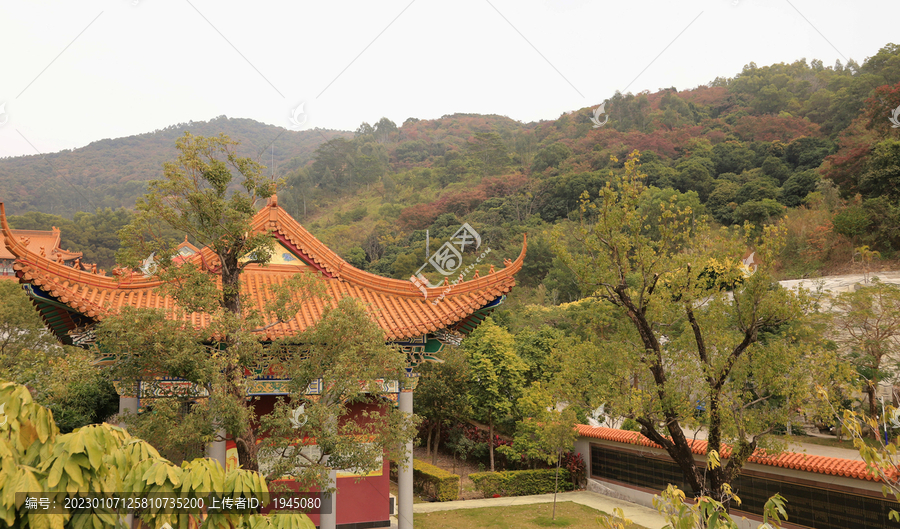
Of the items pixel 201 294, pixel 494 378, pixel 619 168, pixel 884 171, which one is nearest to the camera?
pixel 201 294

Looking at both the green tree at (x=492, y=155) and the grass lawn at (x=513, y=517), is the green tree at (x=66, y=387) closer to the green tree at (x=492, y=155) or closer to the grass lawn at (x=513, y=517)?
the grass lawn at (x=513, y=517)

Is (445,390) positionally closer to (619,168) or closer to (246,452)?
(246,452)

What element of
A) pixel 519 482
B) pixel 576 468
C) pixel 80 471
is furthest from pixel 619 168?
pixel 80 471

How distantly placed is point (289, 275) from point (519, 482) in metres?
11.1

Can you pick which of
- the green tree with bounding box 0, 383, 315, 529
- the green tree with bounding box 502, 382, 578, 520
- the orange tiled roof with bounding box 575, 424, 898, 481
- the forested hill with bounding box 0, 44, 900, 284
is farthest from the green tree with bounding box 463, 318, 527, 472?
the green tree with bounding box 0, 383, 315, 529

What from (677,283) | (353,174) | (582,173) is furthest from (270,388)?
(353,174)

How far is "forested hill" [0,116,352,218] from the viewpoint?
61438 millimetres

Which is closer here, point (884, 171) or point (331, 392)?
point (331, 392)

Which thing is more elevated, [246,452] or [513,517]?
[246,452]

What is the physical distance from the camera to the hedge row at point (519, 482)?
1683cm

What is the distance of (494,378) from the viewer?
19.8 metres

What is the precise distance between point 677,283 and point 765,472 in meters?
6.38

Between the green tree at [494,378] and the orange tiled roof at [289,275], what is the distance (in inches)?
434

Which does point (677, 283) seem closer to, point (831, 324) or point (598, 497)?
point (598, 497)
